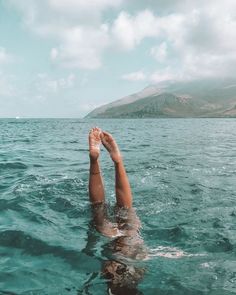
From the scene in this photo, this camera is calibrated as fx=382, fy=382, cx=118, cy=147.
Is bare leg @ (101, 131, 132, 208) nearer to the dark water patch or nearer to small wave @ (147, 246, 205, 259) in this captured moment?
small wave @ (147, 246, 205, 259)

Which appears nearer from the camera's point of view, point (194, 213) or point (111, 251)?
point (111, 251)

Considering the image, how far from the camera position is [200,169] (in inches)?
834

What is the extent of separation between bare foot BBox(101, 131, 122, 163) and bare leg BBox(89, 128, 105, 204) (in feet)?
0.59

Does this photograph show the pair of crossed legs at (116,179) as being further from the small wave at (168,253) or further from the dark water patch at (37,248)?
the dark water patch at (37,248)

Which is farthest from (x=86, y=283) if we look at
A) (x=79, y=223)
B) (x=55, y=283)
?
(x=79, y=223)

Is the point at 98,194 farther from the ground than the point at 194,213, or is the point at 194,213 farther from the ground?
the point at 98,194

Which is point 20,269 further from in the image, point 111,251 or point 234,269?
point 234,269

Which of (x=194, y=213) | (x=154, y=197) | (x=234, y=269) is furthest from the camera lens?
(x=154, y=197)

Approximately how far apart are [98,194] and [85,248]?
1.88 meters

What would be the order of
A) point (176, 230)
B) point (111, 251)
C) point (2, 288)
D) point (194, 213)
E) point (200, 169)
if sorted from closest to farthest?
point (2, 288) → point (111, 251) → point (176, 230) → point (194, 213) → point (200, 169)

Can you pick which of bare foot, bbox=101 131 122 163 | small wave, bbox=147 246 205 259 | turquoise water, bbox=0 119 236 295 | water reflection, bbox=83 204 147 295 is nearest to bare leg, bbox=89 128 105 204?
bare foot, bbox=101 131 122 163

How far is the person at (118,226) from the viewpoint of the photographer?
24.3 ft

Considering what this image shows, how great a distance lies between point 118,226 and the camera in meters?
9.84

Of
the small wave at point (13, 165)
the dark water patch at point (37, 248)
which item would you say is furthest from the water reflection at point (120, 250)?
the small wave at point (13, 165)
